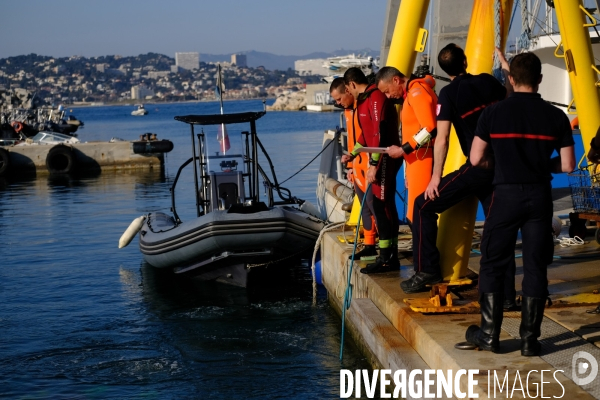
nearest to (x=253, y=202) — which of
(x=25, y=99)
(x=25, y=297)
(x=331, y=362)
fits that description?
(x=25, y=297)

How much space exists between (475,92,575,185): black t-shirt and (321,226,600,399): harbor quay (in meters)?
1.07

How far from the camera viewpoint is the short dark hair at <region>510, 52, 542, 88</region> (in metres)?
Answer: 4.89

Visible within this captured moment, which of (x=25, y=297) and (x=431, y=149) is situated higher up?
(x=431, y=149)

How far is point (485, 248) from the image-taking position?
17.0 feet

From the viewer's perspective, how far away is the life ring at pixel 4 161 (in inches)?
1352

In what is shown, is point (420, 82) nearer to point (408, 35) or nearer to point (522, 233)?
point (408, 35)

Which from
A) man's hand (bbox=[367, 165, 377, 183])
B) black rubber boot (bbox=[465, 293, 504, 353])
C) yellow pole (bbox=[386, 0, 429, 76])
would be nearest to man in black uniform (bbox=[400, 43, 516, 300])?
black rubber boot (bbox=[465, 293, 504, 353])

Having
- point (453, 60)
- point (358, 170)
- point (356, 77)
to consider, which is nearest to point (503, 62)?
point (453, 60)

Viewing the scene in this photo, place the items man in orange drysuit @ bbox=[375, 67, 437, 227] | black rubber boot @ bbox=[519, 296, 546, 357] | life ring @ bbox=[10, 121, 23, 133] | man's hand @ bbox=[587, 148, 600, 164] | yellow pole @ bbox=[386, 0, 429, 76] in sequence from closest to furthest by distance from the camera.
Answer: black rubber boot @ bbox=[519, 296, 546, 357] → man's hand @ bbox=[587, 148, 600, 164] → man in orange drysuit @ bbox=[375, 67, 437, 227] → yellow pole @ bbox=[386, 0, 429, 76] → life ring @ bbox=[10, 121, 23, 133]

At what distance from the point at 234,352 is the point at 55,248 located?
8.75 m

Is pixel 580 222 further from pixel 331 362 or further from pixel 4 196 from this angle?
pixel 4 196

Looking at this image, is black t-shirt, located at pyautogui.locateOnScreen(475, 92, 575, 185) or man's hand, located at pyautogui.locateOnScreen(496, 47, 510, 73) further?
man's hand, located at pyautogui.locateOnScreen(496, 47, 510, 73)

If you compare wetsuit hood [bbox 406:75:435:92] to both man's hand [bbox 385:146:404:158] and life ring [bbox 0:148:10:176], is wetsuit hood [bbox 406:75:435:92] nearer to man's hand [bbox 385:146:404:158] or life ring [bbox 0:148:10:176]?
man's hand [bbox 385:146:404:158]

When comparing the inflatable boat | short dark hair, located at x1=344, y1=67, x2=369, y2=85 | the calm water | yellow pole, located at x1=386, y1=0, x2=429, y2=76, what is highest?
yellow pole, located at x1=386, y1=0, x2=429, y2=76
